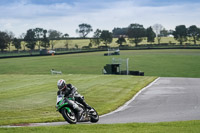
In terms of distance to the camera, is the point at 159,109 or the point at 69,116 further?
the point at 159,109

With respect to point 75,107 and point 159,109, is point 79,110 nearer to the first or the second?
point 75,107

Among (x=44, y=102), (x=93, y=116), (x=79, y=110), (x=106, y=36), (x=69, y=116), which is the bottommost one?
(x=44, y=102)

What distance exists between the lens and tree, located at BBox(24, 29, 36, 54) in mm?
142125

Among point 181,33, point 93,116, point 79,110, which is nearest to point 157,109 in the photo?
point 93,116

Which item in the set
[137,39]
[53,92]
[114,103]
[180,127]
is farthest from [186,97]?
[137,39]

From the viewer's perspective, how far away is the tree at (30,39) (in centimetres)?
14212

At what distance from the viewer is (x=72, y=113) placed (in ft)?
41.5

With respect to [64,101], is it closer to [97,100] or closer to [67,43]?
[97,100]

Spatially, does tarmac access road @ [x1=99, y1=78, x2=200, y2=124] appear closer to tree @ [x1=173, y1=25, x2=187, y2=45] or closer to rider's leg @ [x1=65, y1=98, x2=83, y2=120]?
rider's leg @ [x1=65, y1=98, x2=83, y2=120]

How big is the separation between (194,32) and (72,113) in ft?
474

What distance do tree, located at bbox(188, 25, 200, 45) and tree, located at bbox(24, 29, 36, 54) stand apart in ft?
218

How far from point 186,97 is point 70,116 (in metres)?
10.9

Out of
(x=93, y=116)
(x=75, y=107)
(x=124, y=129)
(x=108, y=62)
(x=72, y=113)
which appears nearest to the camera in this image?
(x=124, y=129)

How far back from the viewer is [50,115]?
1591 centimetres
